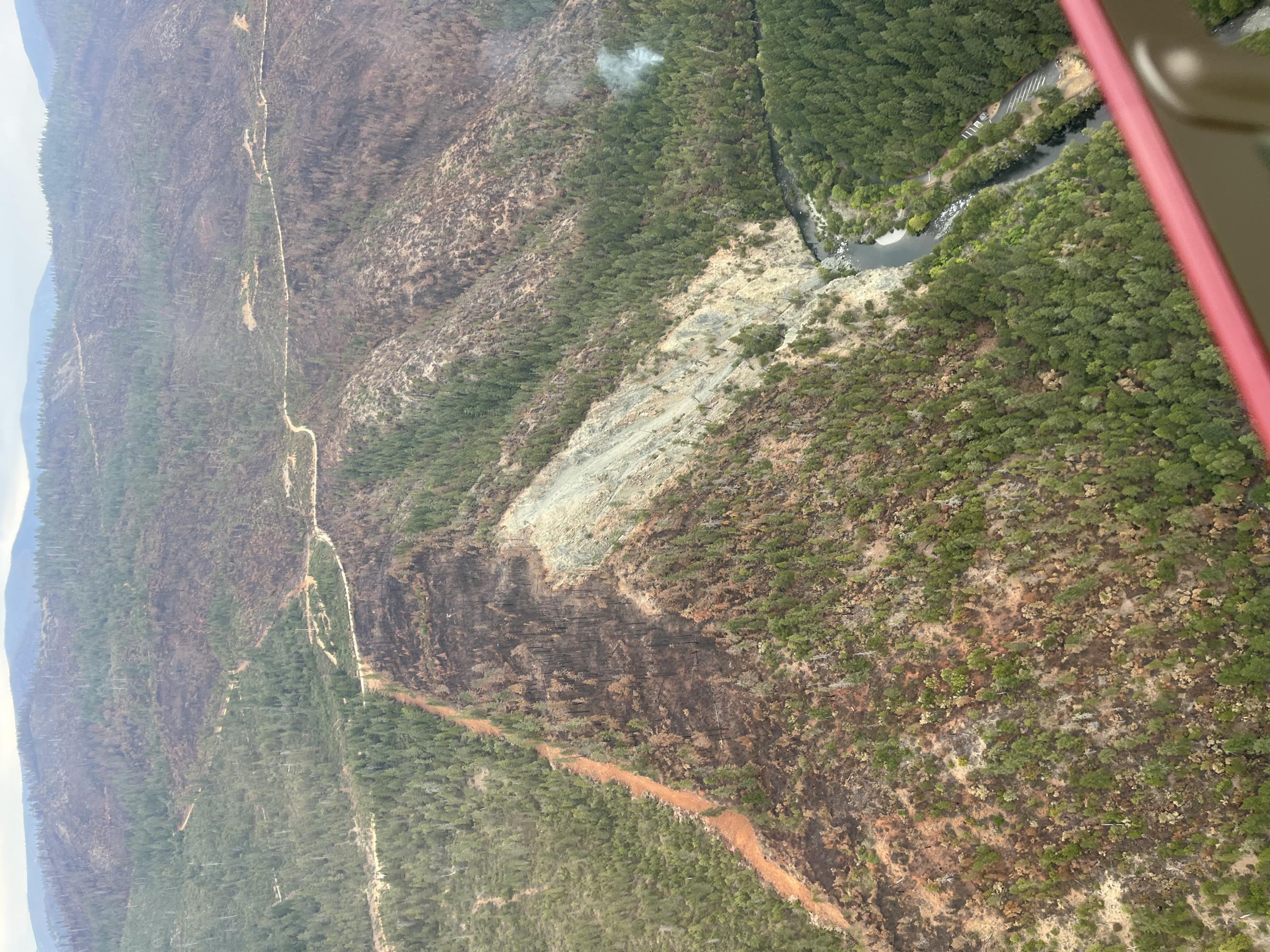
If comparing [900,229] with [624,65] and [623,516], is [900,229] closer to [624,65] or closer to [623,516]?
[623,516]

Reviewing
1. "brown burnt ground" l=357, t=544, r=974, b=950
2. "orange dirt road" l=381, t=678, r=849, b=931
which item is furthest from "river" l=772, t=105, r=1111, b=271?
"orange dirt road" l=381, t=678, r=849, b=931

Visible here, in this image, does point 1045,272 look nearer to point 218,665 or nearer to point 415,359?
point 415,359

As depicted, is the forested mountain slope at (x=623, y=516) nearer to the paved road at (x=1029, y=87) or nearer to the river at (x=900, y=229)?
the paved road at (x=1029, y=87)

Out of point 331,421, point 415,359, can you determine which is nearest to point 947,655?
point 415,359

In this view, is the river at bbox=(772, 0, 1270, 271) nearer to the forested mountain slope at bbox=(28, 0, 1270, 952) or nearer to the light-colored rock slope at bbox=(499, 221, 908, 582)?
the light-colored rock slope at bbox=(499, 221, 908, 582)

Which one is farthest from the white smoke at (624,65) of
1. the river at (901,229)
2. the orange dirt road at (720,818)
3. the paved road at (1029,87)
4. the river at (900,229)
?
the orange dirt road at (720,818)
